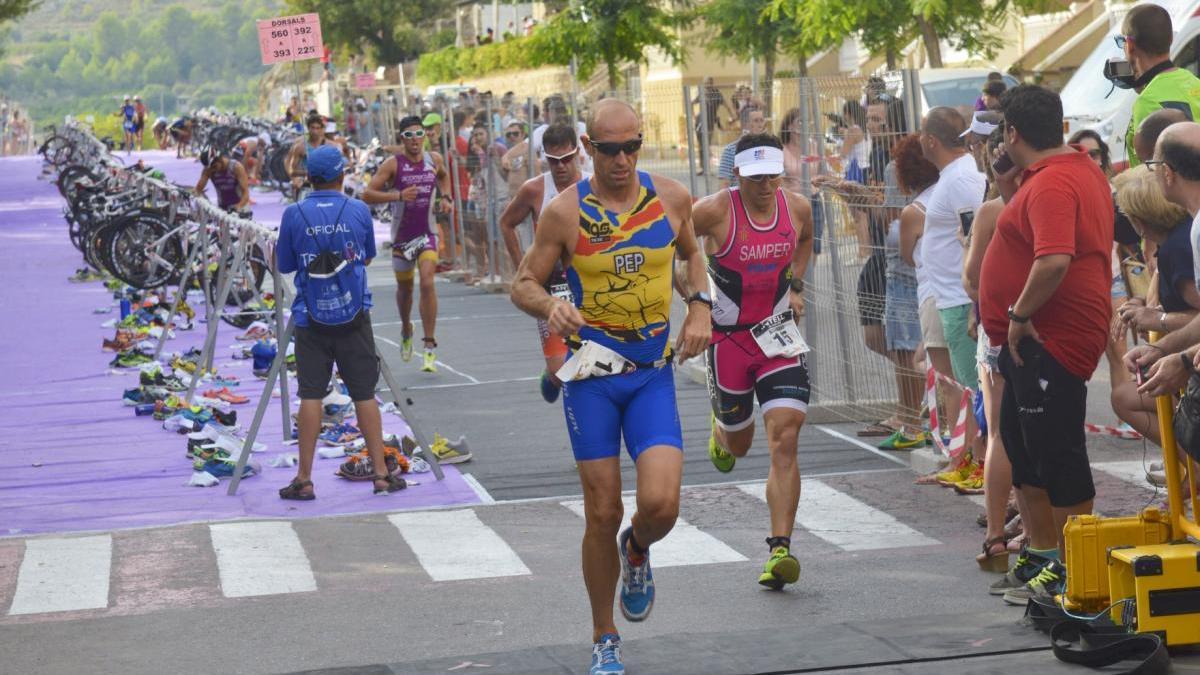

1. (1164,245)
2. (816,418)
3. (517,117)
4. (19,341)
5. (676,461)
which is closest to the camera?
(676,461)

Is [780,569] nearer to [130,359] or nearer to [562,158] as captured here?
[562,158]

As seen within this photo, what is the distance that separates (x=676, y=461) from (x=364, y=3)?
90223 mm

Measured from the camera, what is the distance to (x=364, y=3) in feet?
310

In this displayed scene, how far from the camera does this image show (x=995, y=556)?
839 centimetres

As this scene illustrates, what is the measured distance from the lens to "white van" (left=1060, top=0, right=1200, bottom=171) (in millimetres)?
17672

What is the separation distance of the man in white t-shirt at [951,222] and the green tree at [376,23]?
284ft

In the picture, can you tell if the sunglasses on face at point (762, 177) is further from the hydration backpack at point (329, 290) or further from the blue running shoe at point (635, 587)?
the hydration backpack at point (329, 290)

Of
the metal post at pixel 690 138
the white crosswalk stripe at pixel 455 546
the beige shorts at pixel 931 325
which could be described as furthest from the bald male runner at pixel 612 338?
the metal post at pixel 690 138

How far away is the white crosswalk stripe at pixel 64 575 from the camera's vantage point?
858 centimetres

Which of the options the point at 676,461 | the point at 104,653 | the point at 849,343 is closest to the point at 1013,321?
the point at 676,461

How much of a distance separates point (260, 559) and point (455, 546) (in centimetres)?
98

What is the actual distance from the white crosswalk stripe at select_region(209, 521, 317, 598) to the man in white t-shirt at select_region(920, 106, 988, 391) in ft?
11.6

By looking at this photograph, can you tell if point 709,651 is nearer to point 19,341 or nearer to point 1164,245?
point 1164,245

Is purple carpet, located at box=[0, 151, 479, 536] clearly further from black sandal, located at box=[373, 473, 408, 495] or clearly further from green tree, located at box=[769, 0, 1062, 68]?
green tree, located at box=[769, 0, 1062, 68]
